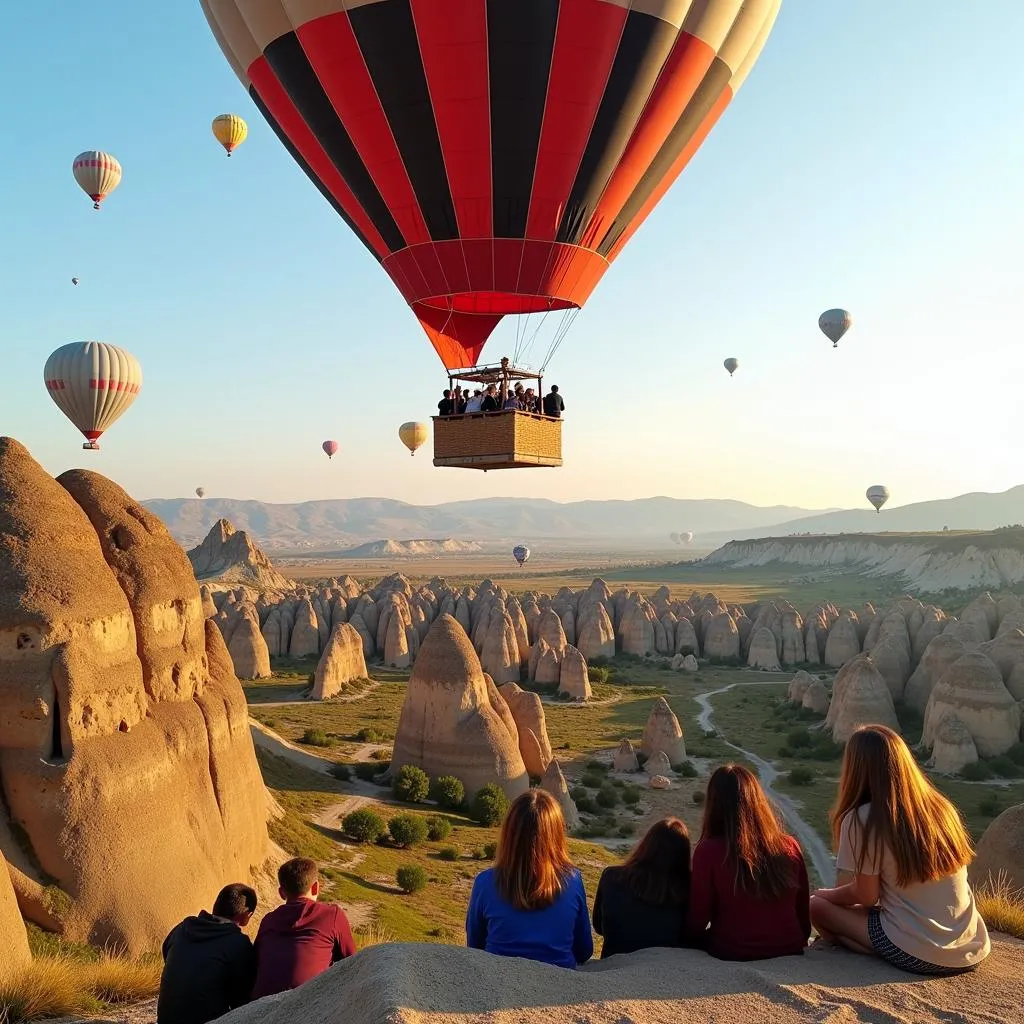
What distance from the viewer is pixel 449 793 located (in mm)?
21438

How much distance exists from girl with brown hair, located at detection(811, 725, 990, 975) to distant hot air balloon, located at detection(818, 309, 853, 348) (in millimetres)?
62018

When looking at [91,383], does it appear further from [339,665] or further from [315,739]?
[315,739]

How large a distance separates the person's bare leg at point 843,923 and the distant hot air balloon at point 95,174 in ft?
159

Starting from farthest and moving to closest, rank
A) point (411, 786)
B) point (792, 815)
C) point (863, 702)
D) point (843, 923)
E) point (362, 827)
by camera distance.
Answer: point (863, 702)
point (792, 815)
point (411, 786)
point (362, 827)
point (843, 923)

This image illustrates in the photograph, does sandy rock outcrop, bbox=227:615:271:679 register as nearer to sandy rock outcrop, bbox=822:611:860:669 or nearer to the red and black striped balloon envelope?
the red and black striped balloon envelope

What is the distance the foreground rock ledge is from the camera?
14.4 ft

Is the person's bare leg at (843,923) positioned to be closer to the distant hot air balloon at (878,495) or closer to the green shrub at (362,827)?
the green shrub at (362,827)

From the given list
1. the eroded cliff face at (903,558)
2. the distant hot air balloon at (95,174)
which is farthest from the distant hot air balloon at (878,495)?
the distant hot air balloon at (95,174)

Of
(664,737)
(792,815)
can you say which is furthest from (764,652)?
(792,815)

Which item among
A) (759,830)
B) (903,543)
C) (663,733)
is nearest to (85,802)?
(759,830)

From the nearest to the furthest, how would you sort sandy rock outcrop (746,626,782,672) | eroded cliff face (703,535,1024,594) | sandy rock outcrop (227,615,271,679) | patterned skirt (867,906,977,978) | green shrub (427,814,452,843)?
patterned skirt (867,906,977,978)
green shrub (427,814,452,843)
sandy rock outcrop (227,615,271,679)
sandy rock outcrop (746,626,782,672)
eroded cliff face (703,535,1024,594)

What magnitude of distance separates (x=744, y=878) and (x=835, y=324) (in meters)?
62.7

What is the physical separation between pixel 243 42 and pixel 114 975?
16454mm

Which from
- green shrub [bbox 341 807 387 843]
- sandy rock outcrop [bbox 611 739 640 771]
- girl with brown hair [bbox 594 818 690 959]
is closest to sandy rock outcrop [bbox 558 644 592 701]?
sandy rock outcrop [bbox 611 739 640 771]
